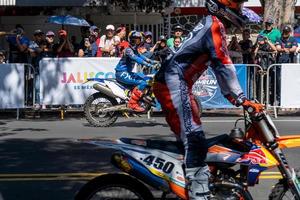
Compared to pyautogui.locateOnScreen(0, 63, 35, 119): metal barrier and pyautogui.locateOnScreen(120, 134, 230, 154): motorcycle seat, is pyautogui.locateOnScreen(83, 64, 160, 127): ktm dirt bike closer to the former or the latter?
pyautogui.locateOnScreen(0, 63, 35, 119): metal barrier

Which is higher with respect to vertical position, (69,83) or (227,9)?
(227,9)

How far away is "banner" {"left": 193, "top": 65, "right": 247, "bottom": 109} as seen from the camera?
1490 cm

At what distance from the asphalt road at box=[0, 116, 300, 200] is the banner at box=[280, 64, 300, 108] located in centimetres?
64

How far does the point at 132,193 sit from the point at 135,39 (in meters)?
8.74

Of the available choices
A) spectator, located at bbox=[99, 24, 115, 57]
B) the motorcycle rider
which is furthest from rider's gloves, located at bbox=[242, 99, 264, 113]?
spectator, located at bbox=[99, 24, 115, 57]

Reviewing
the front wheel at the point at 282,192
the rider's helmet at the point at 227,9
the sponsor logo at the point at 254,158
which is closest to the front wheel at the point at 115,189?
the sponsor logo at the point at 254,158

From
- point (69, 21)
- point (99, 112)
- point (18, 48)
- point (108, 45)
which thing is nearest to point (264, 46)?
point (108, 45)

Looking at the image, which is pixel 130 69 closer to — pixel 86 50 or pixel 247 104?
pixel 86 50

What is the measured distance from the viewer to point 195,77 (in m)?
5.18

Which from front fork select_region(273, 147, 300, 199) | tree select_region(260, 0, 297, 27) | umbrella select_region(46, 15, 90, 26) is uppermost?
tree select_region(260, 0, 297, 27)

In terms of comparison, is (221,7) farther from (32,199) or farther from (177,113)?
(32,199)

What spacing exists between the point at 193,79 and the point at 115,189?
3.37 feet

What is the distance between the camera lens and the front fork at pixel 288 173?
16.0 ft

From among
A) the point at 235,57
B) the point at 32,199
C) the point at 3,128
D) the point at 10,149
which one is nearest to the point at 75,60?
the point at 3,128
